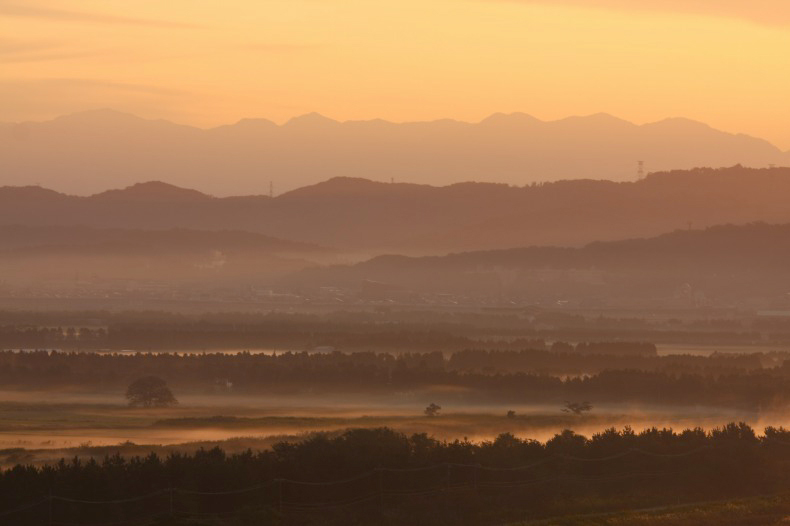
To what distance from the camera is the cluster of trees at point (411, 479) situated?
43906mm

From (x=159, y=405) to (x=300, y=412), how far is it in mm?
7954

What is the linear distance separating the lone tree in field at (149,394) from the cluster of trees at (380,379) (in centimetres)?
727

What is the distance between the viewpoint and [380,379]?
317 feet

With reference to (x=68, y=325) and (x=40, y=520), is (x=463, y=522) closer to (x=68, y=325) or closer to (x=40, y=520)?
(x=40, y=520)

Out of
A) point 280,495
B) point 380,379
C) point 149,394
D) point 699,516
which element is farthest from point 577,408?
point 280,495

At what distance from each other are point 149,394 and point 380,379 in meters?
16.6

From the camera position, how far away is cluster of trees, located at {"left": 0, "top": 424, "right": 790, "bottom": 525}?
43906mm

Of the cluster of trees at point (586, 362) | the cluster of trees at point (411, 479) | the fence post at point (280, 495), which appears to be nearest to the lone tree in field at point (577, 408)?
the cluster of trees at point (411, 479)

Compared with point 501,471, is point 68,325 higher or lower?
higher

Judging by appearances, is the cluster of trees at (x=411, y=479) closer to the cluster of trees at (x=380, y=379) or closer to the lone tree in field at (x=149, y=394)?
the lone tree in field at (x=149, y=394)

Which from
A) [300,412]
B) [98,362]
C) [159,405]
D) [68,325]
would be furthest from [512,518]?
[68,325]

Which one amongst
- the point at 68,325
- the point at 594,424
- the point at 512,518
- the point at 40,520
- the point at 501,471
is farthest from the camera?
the point at 68,325

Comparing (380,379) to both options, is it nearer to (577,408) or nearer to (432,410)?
(432,410)

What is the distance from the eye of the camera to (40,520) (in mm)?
41781
